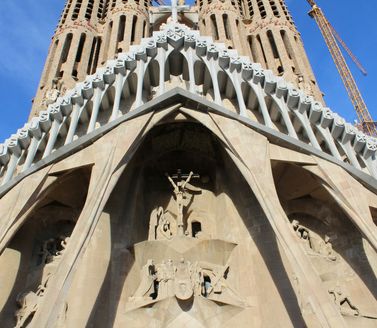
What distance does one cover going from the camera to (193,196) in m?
12.1

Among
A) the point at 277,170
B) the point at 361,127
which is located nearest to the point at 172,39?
the point at 277,170

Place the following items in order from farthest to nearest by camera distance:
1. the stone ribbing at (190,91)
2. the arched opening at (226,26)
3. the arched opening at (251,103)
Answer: the arched opening at (226,26), the arched opening at (251,103), the stone ribbing at (190,91)

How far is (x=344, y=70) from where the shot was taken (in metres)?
33.2

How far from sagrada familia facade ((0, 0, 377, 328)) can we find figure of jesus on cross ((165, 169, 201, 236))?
0.05 m

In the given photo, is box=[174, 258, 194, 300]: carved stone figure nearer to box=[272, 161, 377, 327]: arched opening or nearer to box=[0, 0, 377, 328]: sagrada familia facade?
box=[0, 0, 377, 328]: sagrada familia facade

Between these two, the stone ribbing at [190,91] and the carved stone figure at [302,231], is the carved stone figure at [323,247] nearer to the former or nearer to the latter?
the carved stone figure at [302,231]

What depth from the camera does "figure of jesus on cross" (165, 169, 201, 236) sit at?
11.1 meters

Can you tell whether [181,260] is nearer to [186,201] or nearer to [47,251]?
[186,201]

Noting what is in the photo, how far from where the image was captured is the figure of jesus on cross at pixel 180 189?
11.1m

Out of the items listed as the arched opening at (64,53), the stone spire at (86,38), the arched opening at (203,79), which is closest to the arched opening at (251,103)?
the arched opening at (203,79)

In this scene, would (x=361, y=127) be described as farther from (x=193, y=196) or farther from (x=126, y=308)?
(x=126, y=308)

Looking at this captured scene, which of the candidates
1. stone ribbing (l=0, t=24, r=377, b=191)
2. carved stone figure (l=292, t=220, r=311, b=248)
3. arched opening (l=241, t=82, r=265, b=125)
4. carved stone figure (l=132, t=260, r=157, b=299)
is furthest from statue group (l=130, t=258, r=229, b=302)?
arched opening (l=241, t=82, r=265, b=125)

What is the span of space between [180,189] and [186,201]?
0.38 m

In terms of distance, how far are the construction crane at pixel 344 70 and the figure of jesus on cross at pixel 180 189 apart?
67.3 ft
